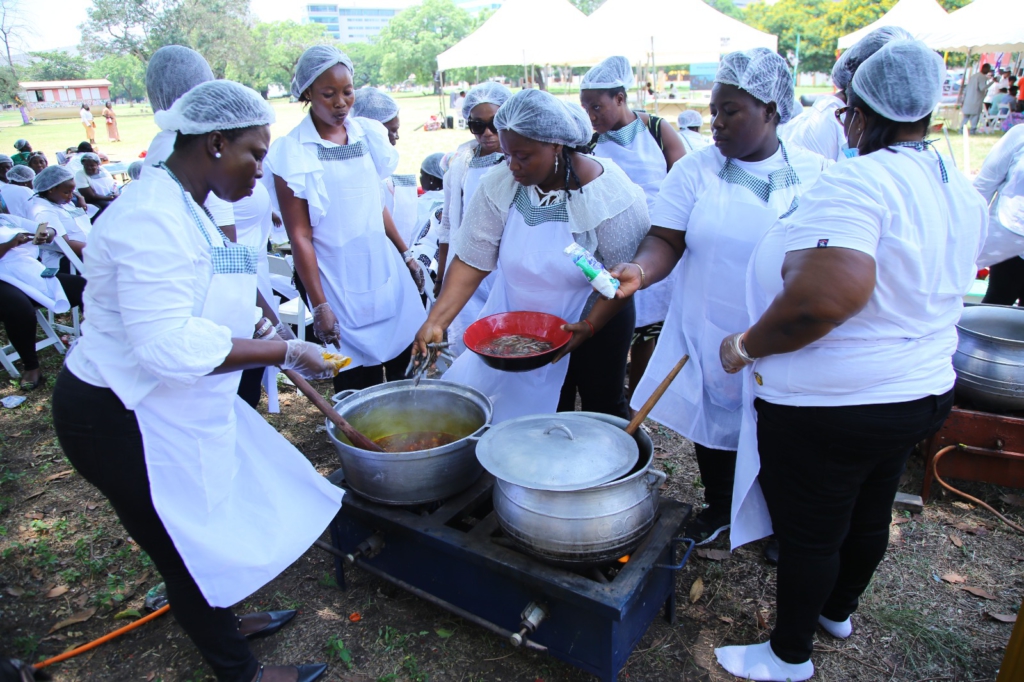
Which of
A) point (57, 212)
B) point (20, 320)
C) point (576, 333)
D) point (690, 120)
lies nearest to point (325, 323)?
point (576, 333)

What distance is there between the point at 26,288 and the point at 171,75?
12.7 ft

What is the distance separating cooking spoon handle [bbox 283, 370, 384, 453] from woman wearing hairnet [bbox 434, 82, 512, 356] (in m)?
1.49

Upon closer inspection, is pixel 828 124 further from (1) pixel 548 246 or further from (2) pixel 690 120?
(2) pixel 690 120

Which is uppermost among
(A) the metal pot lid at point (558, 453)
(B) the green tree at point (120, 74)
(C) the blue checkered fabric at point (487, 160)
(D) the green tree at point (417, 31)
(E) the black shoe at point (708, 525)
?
(D) the green tree at point (417, 31)

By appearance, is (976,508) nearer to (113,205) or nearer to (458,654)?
(458,654)

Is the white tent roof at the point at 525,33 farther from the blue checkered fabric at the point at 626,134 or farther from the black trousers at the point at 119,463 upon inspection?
the black trousers at the point at 119,463

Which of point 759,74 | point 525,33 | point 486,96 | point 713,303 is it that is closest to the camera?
point 759,74

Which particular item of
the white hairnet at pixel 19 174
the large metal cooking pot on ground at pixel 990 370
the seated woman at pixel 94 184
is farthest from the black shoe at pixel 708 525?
the seated woman at pixel 94 184

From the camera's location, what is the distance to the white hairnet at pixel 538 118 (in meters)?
2.49

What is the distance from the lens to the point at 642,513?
2.14 meters

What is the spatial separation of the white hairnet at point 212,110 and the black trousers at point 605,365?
5.77 ft

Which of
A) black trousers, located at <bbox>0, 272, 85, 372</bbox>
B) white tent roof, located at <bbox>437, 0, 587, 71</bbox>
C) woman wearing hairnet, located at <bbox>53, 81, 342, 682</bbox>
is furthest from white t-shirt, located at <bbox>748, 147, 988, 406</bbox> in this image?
white tent roof, located at <bbox>437, 0, 587, 71</bbox>

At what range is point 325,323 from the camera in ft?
11.2

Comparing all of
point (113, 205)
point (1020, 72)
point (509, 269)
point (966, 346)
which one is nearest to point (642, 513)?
point (509, 269)
